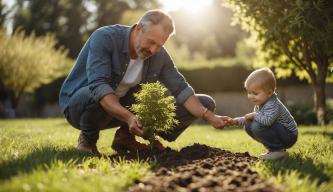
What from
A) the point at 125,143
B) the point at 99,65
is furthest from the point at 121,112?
the point at 125,143

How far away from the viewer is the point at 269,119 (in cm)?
514

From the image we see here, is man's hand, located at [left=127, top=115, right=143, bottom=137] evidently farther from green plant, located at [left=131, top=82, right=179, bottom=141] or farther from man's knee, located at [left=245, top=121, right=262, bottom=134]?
man's knee, located at [left=245, top=121, right=262, bottom=134]

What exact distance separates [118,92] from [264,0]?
483 centimetres

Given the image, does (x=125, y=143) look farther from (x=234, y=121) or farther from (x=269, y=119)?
(x=269, y=119)

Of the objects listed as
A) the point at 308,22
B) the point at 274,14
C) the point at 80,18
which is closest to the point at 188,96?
the point at 308,22

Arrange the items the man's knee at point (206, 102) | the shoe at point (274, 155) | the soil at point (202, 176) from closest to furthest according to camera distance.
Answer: the soil at point (202, 176)
the shoe at point (274, 155)
the man's knee at point (206, 102)

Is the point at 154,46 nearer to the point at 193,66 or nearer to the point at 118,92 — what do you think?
the point at 118,92

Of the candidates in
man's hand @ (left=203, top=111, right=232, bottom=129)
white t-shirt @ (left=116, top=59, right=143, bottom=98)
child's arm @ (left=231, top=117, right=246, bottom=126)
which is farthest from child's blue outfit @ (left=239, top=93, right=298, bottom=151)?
white t-shirt @ (left=116, top=59, right=143, bottom=98)

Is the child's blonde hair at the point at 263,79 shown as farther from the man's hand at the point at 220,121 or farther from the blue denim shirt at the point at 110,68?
the blue denim shirt at the point at 110,68

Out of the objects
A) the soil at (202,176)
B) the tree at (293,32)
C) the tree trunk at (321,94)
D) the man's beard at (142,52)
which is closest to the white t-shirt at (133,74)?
the man's beard at (142,52)

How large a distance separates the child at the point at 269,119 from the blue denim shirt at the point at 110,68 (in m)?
0.95

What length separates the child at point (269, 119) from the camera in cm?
518

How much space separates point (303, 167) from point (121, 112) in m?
1.92

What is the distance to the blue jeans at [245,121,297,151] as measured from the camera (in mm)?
5227
